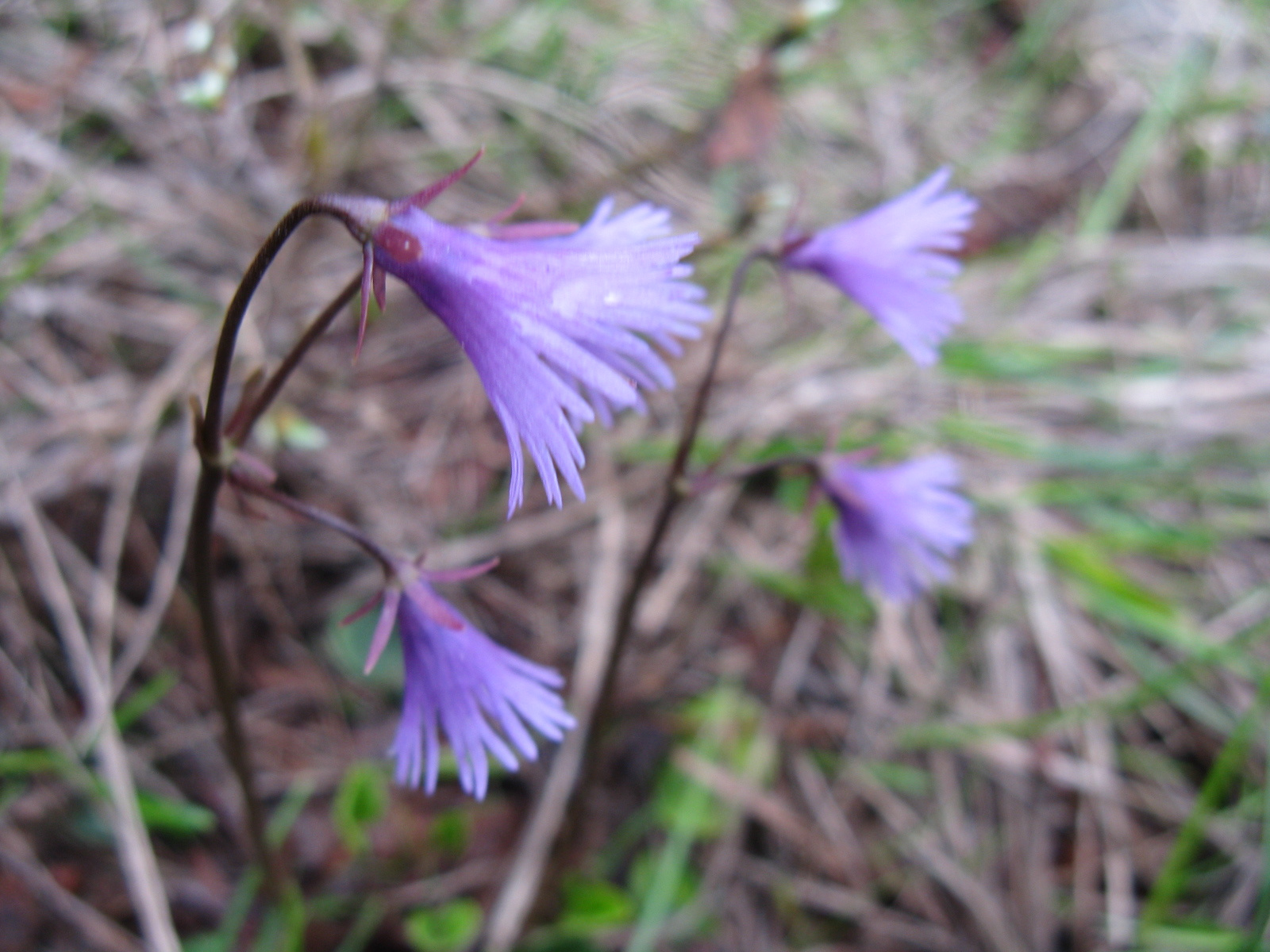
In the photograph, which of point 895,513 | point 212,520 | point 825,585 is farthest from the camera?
point 825,585

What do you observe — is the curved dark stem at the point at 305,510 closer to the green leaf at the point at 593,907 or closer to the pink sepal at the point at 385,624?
the pink sepal at the point at 385,624

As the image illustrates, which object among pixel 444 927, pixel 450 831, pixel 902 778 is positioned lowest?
pixel 902 778

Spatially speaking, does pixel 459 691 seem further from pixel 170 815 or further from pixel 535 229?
pixel 170 815

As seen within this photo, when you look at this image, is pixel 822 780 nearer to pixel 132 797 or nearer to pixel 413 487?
pixel 413 487

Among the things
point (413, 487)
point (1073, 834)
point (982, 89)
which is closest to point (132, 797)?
point (413, 487)

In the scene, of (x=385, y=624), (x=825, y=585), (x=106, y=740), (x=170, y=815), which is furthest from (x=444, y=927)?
(x=825, y=585)

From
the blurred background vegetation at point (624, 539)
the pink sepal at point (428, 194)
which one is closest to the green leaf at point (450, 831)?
the blurred background vegetation at point (624, 539)

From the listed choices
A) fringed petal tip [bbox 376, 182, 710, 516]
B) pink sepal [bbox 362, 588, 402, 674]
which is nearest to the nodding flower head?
fringed petal tip [bbox 376, 182, 710, 516]
